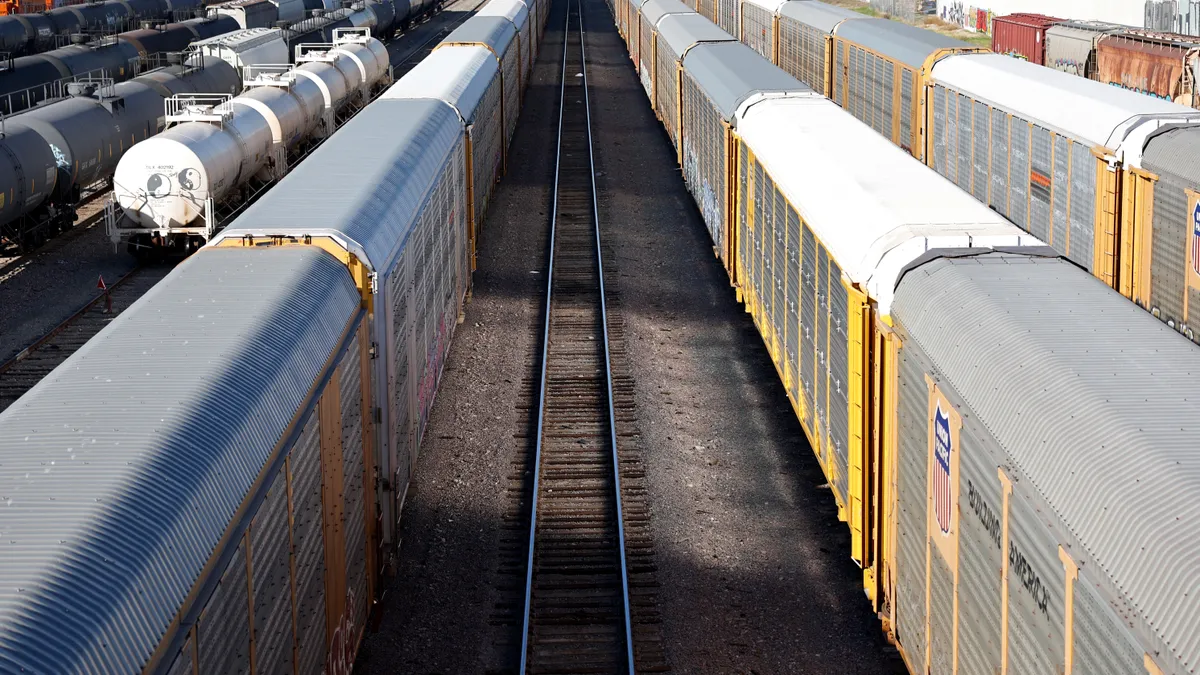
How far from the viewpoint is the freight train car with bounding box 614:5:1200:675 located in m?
5.43

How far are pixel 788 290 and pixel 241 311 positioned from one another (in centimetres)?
771

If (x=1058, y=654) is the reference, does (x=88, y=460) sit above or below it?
above

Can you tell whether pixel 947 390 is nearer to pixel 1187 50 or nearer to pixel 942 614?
pixel 942 614

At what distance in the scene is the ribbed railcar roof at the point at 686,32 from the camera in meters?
31.0

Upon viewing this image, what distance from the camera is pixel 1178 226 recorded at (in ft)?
44.2

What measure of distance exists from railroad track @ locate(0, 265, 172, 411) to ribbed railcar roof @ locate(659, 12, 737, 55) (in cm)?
1372

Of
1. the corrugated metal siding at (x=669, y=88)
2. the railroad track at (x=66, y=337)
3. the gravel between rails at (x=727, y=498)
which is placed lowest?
the gravel between rails at (x=727, y=498)

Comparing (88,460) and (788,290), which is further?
(788,290)

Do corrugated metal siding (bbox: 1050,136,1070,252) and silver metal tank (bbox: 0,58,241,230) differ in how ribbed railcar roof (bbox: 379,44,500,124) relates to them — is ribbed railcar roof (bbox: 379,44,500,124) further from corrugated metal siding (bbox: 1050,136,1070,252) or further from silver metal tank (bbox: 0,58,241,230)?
corrugated metal siding (bbox: 1050,136,1070,252)

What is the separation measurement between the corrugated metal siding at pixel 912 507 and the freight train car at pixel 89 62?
3161cm

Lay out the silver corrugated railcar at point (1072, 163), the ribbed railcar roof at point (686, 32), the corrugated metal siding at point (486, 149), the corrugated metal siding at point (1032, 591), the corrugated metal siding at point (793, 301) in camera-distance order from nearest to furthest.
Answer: the corrugated metal siding at point (1032, 591), the corrugated metal siding at point (793, 301), the silver corrugated railcar at point (1072, 163), the corrugated metal siding at point (486, 149), the ribbed railcar roof at point (686, 32)

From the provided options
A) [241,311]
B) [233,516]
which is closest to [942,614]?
[233,516]

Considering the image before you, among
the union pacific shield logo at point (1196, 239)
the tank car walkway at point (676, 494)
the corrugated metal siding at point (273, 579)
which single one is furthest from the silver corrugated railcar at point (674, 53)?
the corrugated metal siding at point (273, 579)

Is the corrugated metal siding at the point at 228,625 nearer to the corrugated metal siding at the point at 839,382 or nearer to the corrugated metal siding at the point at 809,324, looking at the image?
the corrugated metal siding at the point at 839,382
